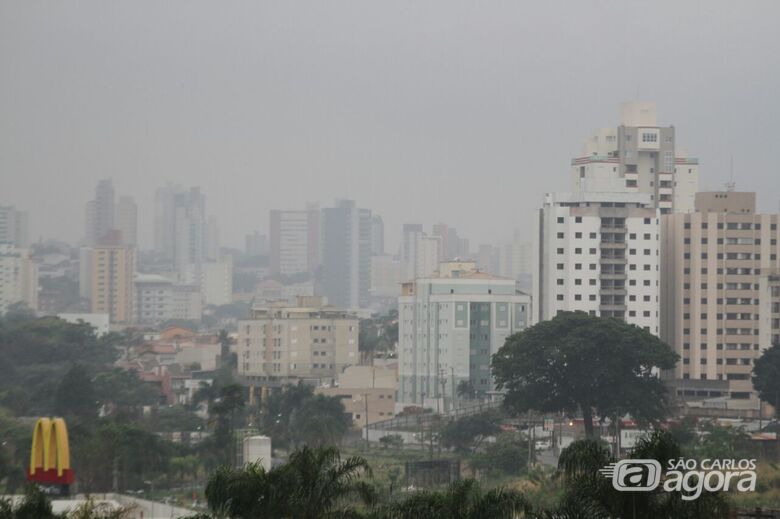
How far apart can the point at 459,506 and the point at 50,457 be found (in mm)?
13304

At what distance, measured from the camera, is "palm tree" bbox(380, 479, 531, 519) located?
19969 mm

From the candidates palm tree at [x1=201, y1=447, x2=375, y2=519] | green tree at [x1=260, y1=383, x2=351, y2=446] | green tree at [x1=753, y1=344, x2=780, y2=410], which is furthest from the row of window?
palm tree at [x1=201, y1=447, x2=375, y2=519]

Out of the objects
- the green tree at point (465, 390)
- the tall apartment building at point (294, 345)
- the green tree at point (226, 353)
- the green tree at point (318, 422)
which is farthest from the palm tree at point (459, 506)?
the green tree at point (226, 353)

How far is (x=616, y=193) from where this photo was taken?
5503 centimetres

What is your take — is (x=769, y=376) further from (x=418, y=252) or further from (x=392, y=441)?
A: (x=418, y=252)

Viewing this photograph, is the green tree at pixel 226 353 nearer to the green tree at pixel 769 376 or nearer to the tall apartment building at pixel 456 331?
the tall apartment building at pixel 456 331

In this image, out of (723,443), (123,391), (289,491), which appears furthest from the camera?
(123,391)

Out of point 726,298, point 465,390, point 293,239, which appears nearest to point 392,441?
point 465,390

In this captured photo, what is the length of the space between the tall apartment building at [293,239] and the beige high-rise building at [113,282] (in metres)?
34.6

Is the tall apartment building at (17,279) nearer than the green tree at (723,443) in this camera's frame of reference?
No

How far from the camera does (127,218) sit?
143 m

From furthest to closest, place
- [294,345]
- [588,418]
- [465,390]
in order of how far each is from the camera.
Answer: [294,345], [465,390], [588,418]

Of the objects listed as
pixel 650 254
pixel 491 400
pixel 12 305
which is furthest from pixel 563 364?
pixel 12 305

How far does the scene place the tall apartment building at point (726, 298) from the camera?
5456cm
